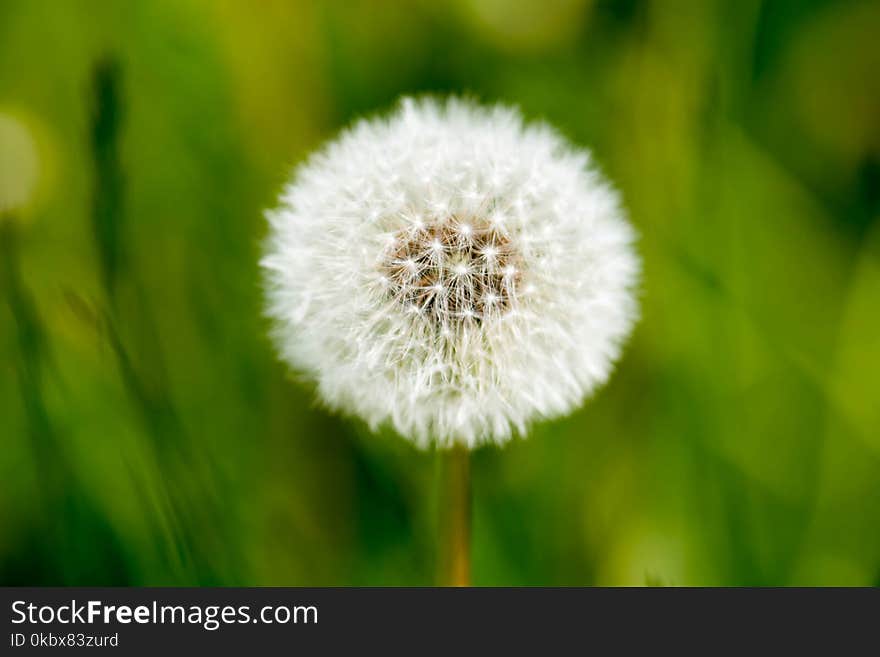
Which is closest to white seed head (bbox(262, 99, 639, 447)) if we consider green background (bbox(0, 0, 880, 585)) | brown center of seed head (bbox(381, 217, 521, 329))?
brown center of seed head (bbox(381, 217, 521, 329))

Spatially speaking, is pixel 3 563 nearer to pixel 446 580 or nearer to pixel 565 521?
pixel 446 580

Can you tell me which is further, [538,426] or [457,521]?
[538,426]

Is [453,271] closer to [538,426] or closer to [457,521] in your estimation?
[457,521]

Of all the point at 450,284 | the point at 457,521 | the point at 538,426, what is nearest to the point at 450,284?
the point at 450,284

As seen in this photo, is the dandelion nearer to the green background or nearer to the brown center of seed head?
the brown center of seed head

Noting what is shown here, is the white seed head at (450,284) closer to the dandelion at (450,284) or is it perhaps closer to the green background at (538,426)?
the dandelion at (450,284)

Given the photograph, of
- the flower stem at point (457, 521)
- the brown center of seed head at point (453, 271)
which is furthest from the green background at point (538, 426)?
the brown center of seed head at point (453, 271)

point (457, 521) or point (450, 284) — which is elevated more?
point (450, 284)

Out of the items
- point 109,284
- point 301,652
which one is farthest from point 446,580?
point 109,284
